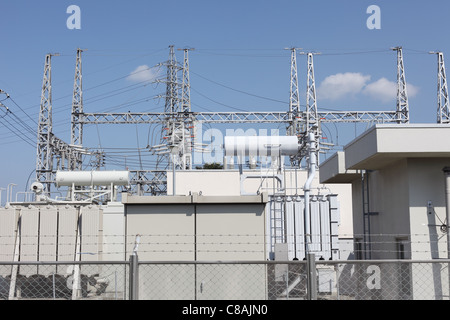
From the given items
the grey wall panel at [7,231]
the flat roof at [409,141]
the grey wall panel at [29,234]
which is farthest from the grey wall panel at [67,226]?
the flat roof at [409,141]

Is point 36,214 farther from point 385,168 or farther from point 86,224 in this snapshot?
point 385,168

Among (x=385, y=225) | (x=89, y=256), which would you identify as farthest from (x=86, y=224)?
(x=385, y=225)

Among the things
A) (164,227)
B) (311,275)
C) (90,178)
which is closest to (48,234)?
(164,227)

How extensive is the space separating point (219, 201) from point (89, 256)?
456 centimetres

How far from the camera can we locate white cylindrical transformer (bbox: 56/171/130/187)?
22.3 m

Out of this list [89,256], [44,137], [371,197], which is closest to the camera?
[89,256]

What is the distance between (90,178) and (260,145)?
34.7 feet

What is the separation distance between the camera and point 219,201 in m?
11.2

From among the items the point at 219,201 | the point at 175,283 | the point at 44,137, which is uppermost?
the point at 44,137

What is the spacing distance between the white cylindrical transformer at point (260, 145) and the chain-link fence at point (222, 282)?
3115 mm

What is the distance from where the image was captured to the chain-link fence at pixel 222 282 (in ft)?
32.4

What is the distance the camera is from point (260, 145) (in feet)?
46.4

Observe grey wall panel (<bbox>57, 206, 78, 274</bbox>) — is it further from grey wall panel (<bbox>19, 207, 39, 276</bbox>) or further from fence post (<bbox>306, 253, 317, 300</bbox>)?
fence post (<bbox>306, 253, 317, 300</bbox>)

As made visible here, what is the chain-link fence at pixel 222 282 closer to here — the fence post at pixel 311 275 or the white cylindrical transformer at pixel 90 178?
the fence post at pixel 311 275
